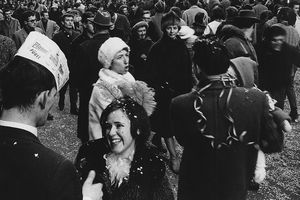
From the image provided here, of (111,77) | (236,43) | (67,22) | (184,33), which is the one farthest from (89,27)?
(111,77)

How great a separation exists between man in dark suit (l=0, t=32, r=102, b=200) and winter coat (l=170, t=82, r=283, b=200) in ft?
3.75

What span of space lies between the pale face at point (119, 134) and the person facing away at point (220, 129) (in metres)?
0.32

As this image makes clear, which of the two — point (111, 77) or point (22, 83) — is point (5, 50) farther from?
point (22, 83)

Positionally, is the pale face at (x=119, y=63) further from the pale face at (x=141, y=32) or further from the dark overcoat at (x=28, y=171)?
the pale face at (x=141, y=32)

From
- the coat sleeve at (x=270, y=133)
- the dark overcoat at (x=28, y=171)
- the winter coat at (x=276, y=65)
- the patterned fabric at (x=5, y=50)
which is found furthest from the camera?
the winter coat at (x=276, y=65)

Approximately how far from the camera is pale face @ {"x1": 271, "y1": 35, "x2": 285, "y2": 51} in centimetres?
525

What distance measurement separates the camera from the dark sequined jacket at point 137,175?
2643 millimetres

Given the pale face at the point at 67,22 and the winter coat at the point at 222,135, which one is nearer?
the winter coat at the point at 222,135

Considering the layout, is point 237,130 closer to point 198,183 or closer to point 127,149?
point 198,183

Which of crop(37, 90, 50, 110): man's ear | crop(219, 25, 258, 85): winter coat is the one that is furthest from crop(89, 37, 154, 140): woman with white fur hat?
crop(37, 90, 50, 110): man's ear

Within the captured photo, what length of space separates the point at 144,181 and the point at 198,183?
369 millimetres

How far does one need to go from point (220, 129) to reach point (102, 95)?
127 cm

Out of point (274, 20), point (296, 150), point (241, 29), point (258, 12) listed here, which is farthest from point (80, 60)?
point (258, 12)

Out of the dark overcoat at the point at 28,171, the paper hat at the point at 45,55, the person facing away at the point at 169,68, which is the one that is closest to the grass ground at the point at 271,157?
the person facing away at the point at 169,68
